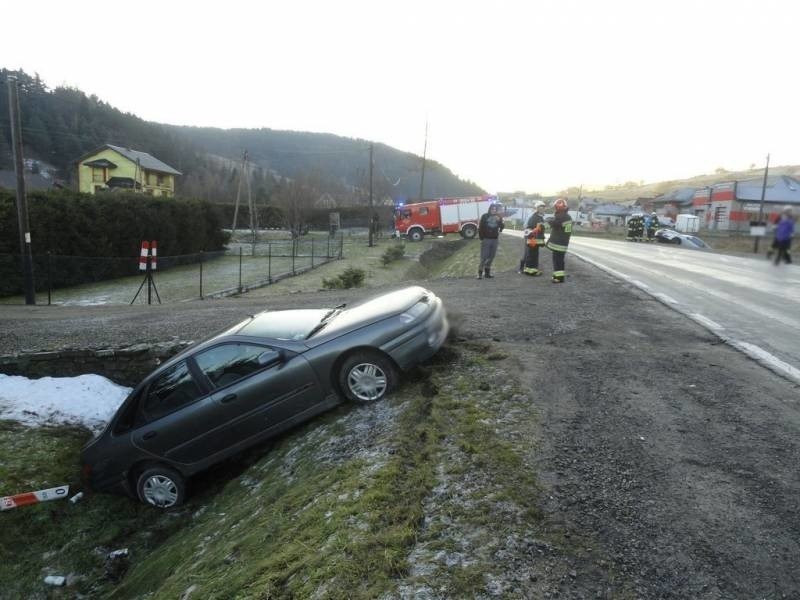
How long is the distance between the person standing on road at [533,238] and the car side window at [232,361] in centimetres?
837

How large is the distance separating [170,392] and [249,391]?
898 millimetres

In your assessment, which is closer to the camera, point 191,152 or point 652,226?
point 652,226

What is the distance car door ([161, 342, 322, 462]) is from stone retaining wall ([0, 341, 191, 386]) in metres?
3.54

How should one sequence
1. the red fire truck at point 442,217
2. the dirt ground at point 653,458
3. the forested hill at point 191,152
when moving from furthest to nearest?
the forested hill at point 191,152 → the red fire truck at point 442,217 → the dirt ground at point 653,458

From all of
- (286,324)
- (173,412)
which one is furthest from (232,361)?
(173,412)

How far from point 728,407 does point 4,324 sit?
13247 mm

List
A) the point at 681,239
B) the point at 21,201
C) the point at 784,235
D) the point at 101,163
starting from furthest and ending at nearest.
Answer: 1. the point at 101,163
2. the point at 681,239
3. the point at 21,201
4. the point at 784,235

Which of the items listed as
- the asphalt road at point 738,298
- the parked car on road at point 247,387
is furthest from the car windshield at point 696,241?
the parked car on road at point 247,387

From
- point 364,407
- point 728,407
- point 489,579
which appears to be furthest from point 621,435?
point 364,407

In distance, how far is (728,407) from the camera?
461cm

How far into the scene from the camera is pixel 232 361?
5.52 meters

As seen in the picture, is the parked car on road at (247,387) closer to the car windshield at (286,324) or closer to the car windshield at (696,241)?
Result: the car windshield at (286,324)

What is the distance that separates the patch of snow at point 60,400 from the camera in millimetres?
7613

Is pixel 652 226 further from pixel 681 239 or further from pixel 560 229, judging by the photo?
pixel 560 229
